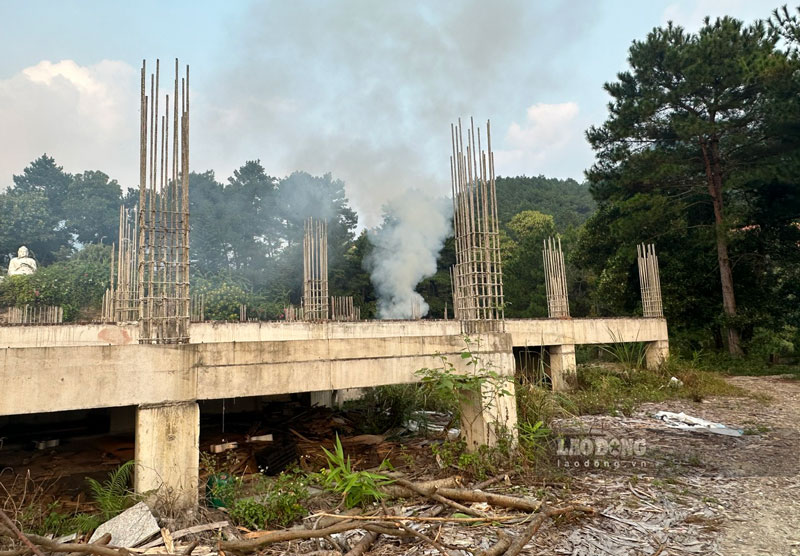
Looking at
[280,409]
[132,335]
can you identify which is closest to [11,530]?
[280,409]

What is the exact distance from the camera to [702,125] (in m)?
18.5

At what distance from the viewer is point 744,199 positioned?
2138 cm

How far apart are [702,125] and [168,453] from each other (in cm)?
2071

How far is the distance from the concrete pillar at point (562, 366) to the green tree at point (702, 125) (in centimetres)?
882

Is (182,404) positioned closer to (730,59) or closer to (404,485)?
(404,485)

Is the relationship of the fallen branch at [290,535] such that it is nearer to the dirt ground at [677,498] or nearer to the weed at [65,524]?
the dirt ground at [677,498]

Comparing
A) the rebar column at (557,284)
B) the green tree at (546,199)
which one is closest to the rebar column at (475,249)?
the rebar column at (557,284)

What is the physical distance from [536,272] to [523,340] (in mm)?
20752

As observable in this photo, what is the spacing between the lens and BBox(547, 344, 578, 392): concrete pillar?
47.6ft

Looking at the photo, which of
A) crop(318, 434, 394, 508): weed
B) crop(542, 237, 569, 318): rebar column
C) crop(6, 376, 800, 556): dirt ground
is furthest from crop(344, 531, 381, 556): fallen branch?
crop(542, 237, 569, 318): rebar column

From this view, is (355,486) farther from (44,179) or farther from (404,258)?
(44,179)

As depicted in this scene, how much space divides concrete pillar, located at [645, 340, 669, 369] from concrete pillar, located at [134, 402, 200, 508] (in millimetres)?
15782

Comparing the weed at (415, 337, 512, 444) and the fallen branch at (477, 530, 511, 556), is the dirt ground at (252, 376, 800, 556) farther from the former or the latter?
the weed at (415, 337, 512, 444)

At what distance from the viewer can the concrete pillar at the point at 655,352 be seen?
16.9 m
